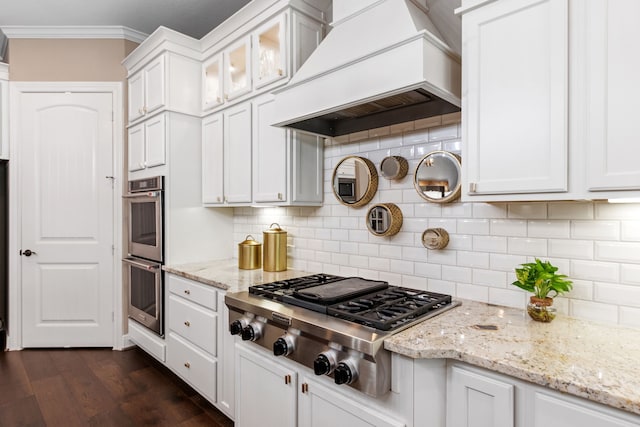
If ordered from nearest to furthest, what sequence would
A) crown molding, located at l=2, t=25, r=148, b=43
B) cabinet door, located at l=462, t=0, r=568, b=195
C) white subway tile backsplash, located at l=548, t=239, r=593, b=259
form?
1. cabinet door, located at l=462, t=0, r=568, b=195
2. white subway tile backsplash, located at l=548, t=239, r=593, b=259
3. crown molding, located at l=2, t=25, r=148, b=43

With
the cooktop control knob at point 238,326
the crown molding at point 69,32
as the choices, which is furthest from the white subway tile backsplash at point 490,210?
the crown molding at point 69,32

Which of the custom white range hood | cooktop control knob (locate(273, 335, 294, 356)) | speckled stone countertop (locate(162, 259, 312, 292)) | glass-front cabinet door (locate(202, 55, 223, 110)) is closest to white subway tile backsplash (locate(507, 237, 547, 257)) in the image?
the custom white range hood

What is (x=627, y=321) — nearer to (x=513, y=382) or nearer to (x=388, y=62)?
(x=513, y=382)

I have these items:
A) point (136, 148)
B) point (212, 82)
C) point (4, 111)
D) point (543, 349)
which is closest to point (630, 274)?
point (543, 349)

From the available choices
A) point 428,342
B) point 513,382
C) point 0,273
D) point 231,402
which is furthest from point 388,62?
point 0,273

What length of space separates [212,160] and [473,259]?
209 cm

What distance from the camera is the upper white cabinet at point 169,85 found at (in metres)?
2.89

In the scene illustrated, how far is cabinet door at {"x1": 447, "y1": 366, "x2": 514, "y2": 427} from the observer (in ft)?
3.76

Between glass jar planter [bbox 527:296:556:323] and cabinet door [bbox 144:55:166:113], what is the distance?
9.23 ft

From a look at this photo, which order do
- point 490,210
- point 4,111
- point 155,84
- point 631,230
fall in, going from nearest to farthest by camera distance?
point 631,230 < point 490,210 < point 155,84 < point 4,111

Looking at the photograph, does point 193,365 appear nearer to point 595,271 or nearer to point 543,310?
point 543,310

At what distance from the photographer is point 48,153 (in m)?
3.47

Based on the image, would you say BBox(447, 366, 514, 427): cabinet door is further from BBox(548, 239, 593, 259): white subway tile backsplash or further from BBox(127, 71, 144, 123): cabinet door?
BBox(127, 71, 144, 123): cabinet door

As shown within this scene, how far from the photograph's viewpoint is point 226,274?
2541 millimetres
